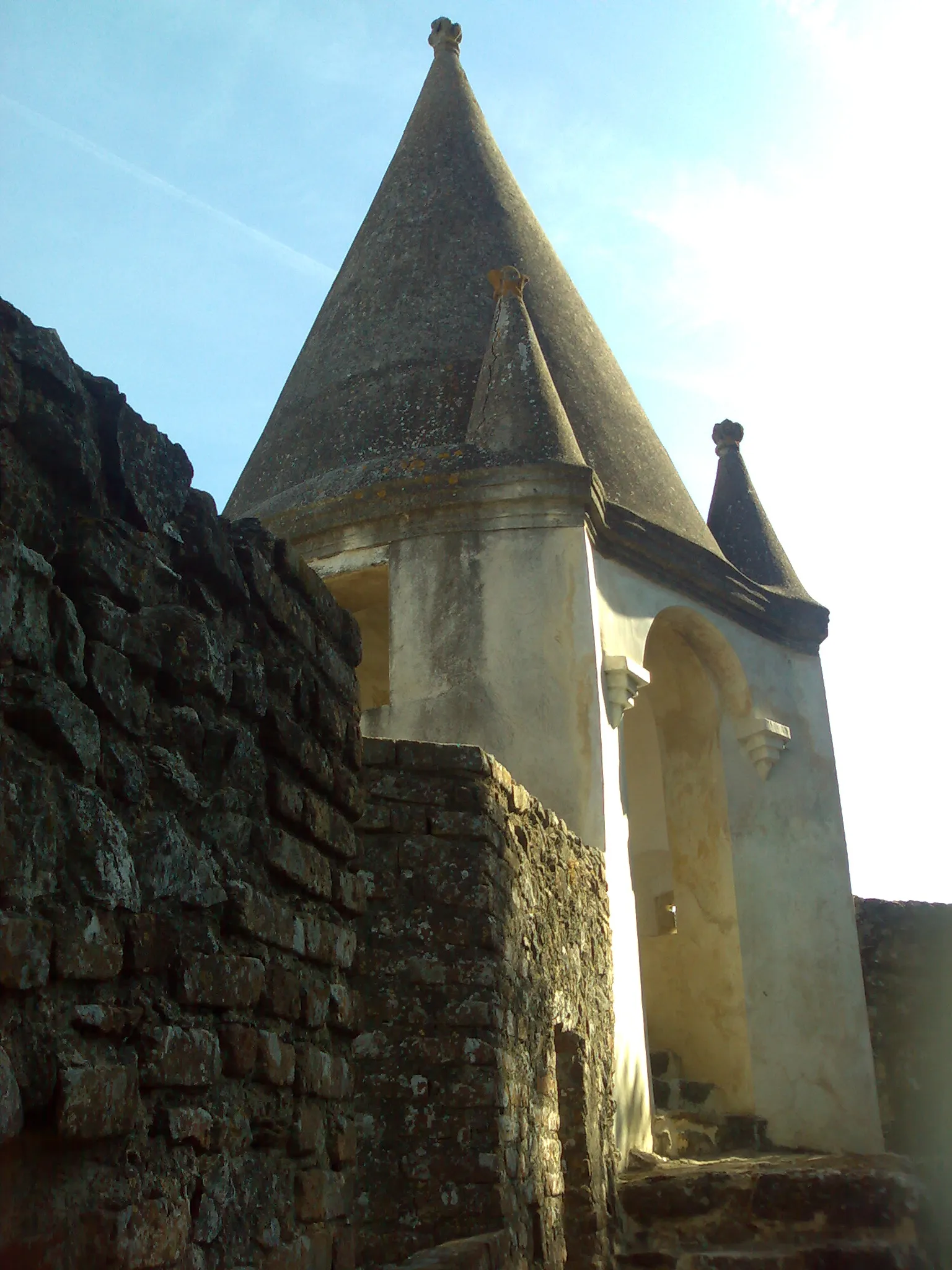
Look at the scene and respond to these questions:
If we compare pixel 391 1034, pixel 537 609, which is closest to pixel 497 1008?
pixel 391 1034

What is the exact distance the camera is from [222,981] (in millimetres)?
2426

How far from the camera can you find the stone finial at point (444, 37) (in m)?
12.8

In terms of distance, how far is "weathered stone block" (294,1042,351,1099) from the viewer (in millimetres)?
2787

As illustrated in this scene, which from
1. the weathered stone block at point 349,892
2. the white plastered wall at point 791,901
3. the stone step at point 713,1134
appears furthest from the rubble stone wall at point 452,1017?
the white plastered wall at point 791,901

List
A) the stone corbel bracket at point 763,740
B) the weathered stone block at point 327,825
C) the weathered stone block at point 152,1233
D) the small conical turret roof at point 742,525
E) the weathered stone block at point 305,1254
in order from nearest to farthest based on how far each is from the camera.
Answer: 1. the weathered stone block at point 152,1233
2. the weathered stone block at point 305,1254
3. the weathered stone block at point 327,825
4. the stone corbel bracket at point 763,740
5. the small conical turret roof at point 742,525

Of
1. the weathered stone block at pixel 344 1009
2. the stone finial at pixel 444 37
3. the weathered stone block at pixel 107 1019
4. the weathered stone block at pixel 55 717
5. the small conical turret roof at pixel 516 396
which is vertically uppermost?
the stone finial at pixel 444 37

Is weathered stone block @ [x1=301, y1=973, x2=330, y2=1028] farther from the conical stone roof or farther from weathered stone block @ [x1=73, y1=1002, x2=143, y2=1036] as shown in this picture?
the conical stone roof

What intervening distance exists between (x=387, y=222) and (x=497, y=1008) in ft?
27.3

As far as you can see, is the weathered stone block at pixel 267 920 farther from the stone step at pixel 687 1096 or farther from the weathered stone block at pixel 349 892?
the stone step at pixel 687 1096

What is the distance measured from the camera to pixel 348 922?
328cm

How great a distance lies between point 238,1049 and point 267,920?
0.96 ft

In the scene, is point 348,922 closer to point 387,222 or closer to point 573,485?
point 573,485

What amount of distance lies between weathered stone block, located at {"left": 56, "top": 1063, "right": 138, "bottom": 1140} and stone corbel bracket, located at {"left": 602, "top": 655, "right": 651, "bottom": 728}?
6367mm

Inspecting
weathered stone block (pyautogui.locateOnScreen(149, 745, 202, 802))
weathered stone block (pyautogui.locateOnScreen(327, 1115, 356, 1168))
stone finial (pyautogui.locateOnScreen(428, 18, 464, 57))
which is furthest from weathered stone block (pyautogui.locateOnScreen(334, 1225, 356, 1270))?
stone finial (pyautogui.locateOnScreen(428, 18, 464, 57))
